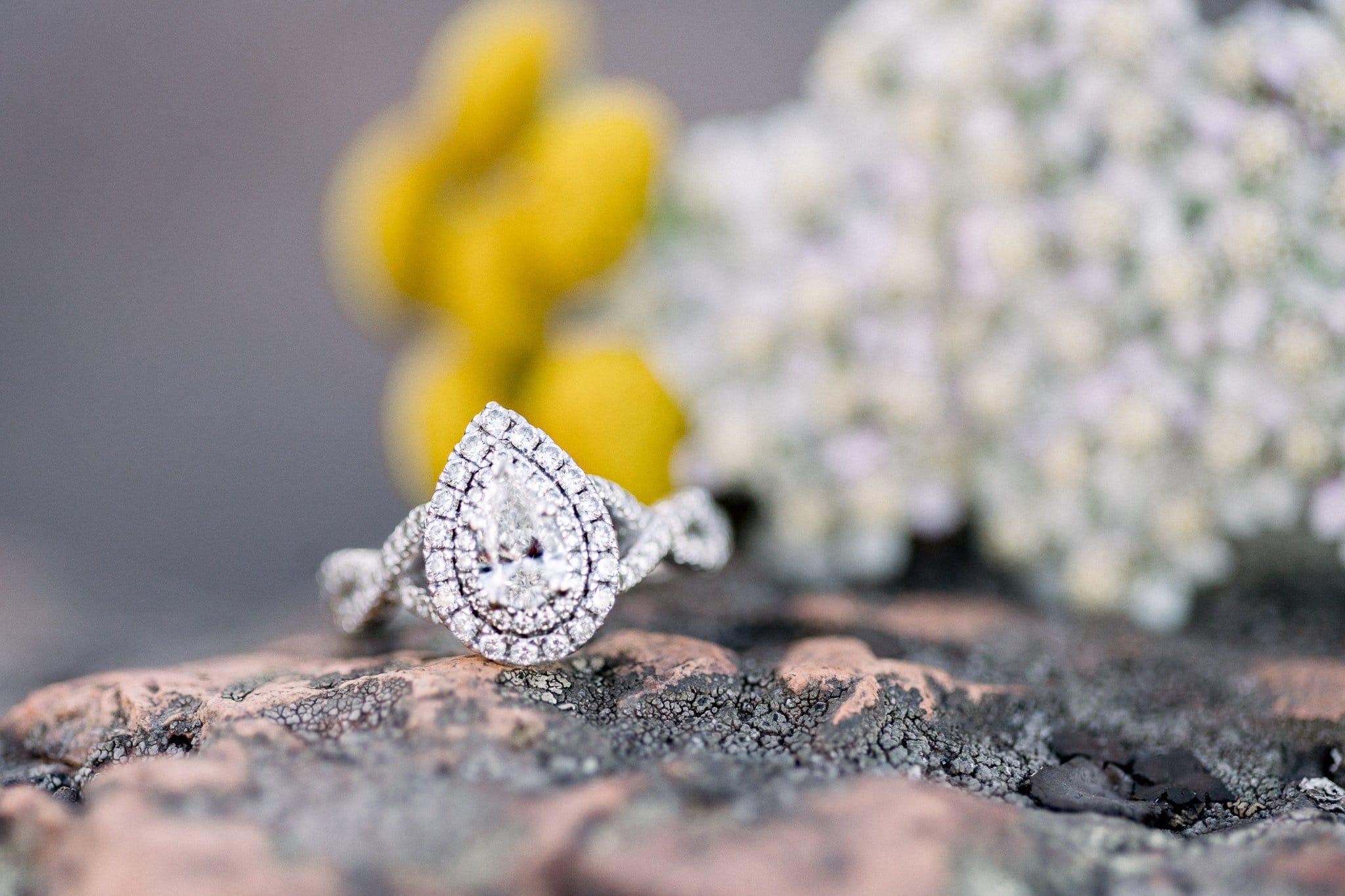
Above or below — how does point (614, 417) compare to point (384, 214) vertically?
below

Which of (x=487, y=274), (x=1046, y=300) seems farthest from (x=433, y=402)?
(x=1046, y=300)

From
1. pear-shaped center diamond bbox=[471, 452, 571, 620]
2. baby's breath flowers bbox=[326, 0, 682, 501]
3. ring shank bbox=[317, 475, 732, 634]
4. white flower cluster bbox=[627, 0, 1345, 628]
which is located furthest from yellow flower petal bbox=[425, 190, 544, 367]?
pear-shaped center diamond bbox=[471, 452, 571, 620]

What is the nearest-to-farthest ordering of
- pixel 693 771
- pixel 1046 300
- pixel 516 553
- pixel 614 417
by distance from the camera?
pixel 693 771, pixel 516 553, pixel 1046 300, pixel 614 417

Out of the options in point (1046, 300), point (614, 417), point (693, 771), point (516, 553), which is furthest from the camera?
point (614, 417)

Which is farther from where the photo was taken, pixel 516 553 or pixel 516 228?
pixel 516 228

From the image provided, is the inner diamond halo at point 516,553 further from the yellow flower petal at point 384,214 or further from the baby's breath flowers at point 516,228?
the yellow flower petal at point 384,214

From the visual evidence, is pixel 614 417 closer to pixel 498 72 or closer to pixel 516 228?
pixel 516 228

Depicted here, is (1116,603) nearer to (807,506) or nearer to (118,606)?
(807,506)
